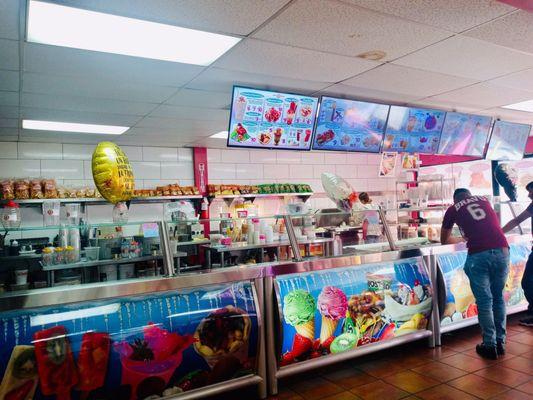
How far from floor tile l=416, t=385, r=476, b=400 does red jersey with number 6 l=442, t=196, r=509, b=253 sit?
1.20 m

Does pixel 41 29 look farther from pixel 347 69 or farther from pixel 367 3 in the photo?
pixel 347 69

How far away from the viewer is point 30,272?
5.11m

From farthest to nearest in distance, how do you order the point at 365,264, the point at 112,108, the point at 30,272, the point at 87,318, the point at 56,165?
the point at 56,165 < the point at 30,272 < the point at 112,108 < the point at 365,264 < the point at 87,318

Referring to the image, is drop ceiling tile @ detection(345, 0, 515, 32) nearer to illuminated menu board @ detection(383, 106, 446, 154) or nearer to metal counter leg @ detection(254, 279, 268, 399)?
metal counter leg @ detection(254, 279, 268, 399)

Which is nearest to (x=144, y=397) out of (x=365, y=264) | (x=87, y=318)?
(x=87, y=318)

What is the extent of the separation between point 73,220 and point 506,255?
13.2ft

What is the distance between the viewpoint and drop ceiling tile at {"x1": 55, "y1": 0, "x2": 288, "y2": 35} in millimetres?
2322

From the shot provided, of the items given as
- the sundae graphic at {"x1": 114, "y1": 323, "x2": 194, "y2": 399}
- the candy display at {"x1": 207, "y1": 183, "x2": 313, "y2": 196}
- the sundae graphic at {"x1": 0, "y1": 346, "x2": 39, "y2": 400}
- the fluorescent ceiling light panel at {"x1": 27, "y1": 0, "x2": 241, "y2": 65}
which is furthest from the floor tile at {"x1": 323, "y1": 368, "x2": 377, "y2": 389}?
the candy display at {"x1": 207, "y1": 183, "x2": 313, "y2": 196}

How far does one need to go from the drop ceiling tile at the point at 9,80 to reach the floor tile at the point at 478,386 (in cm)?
413

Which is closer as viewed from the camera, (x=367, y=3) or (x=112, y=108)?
(x=367, y=3)

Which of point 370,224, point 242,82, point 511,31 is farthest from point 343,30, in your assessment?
point 370,224

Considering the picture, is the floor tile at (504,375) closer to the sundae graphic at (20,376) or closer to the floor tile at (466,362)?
the floor tile at (466,362)

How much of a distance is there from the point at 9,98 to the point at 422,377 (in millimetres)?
4420

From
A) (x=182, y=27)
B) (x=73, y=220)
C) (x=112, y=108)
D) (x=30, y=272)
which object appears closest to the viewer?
(x=182, y=27)
